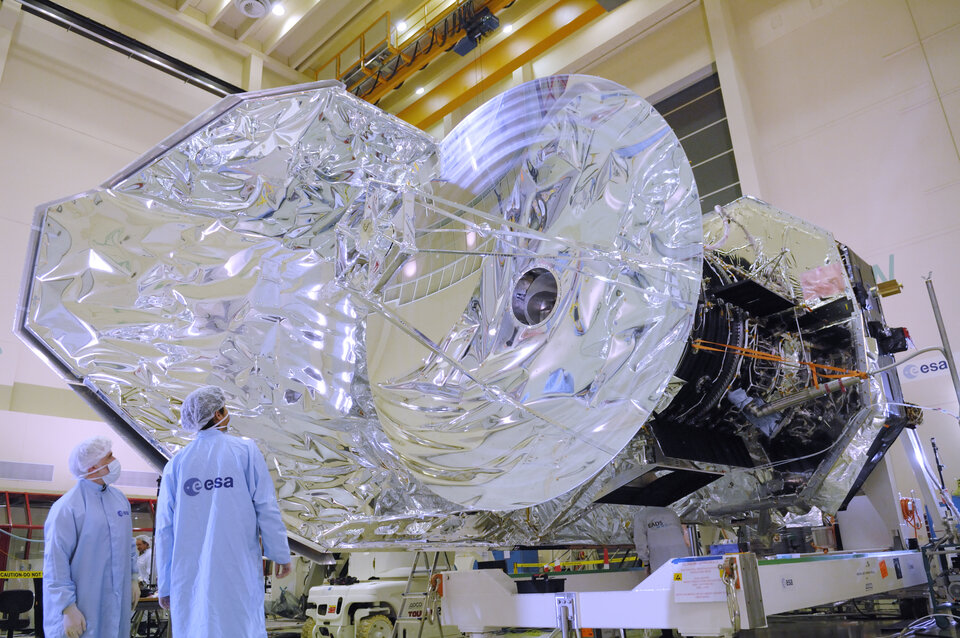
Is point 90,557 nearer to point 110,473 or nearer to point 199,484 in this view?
point 110,473

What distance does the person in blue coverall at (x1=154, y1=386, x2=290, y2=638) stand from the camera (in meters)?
2.17

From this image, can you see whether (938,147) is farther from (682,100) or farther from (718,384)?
(718,384)

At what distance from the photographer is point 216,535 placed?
2.21 meters

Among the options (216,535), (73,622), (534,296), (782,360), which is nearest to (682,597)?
(534,296)

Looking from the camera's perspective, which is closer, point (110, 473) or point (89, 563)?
point (89, 563)

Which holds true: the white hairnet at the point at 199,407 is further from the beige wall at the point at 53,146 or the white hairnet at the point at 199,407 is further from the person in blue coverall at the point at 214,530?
the beige wall at the point at 53,146

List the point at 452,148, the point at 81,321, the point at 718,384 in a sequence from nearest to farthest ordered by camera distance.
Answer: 1. the point at 81,321
2. the point at 452,148
3. the point at 718,384

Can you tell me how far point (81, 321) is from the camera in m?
2.32

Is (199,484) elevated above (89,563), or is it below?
above

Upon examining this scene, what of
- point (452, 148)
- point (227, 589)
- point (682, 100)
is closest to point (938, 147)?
point (682, 100)

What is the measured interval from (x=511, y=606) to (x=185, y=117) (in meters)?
9.77

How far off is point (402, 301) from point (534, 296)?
18.5 inches

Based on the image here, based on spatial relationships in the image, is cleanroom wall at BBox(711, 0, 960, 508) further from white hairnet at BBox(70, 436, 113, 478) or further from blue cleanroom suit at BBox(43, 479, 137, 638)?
white hairnet at BBox(70, 436, 113, 478)

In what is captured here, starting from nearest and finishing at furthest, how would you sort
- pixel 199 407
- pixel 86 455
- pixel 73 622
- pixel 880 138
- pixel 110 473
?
pixel 199 407 → pixel 73 622 → pixel 86 455 → pixel 110 473 → pixel 880 138
